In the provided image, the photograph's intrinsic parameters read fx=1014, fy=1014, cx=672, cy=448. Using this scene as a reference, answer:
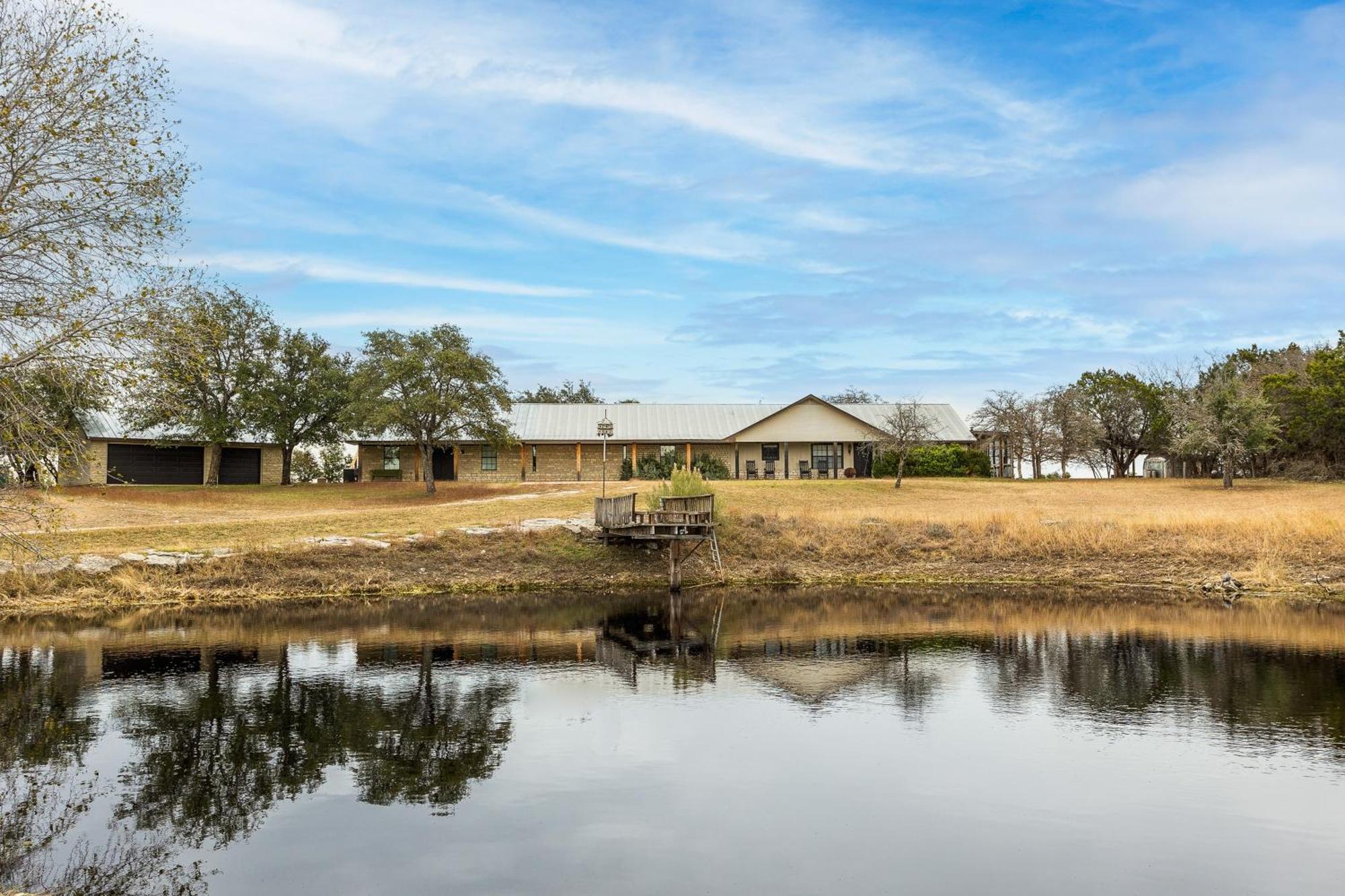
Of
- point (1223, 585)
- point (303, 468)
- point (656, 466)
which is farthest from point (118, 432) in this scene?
point (1223, 585)

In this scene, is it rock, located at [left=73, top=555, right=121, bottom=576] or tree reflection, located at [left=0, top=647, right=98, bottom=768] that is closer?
tree reflection, located at [left=0, top=647, right=98, bottom=768]

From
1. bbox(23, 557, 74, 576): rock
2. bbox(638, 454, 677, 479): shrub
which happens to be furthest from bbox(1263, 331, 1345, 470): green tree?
bbox(23, 557, 74, 576): rock

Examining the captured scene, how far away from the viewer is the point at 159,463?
5162 centimetres

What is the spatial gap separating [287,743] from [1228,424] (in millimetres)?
45103

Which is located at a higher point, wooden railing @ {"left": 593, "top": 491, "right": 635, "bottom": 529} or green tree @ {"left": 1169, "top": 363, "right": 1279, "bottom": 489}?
green tree @ {"left": 1169, "top": 363, "right": 1279, "bottom": 489}

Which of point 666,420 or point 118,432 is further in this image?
point 666,420

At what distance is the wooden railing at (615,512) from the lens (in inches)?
1150

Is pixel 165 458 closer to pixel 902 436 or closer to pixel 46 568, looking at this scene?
pixel 46 568

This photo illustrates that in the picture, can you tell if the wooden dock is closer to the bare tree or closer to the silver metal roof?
the bare tree

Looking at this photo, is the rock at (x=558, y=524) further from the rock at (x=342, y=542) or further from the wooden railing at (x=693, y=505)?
the rock at (x=342, y=542)

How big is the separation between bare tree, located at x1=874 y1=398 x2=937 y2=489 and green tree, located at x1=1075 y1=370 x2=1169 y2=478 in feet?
35.8

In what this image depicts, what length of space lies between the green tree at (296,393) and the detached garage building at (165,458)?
2.13 metres

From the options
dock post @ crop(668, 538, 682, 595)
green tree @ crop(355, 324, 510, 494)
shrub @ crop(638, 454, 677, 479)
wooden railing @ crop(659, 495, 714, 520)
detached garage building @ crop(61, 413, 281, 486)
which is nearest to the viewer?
dock post @ crop(668, 538, 682, 595)

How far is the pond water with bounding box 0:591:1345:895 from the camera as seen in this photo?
9.75 meters
